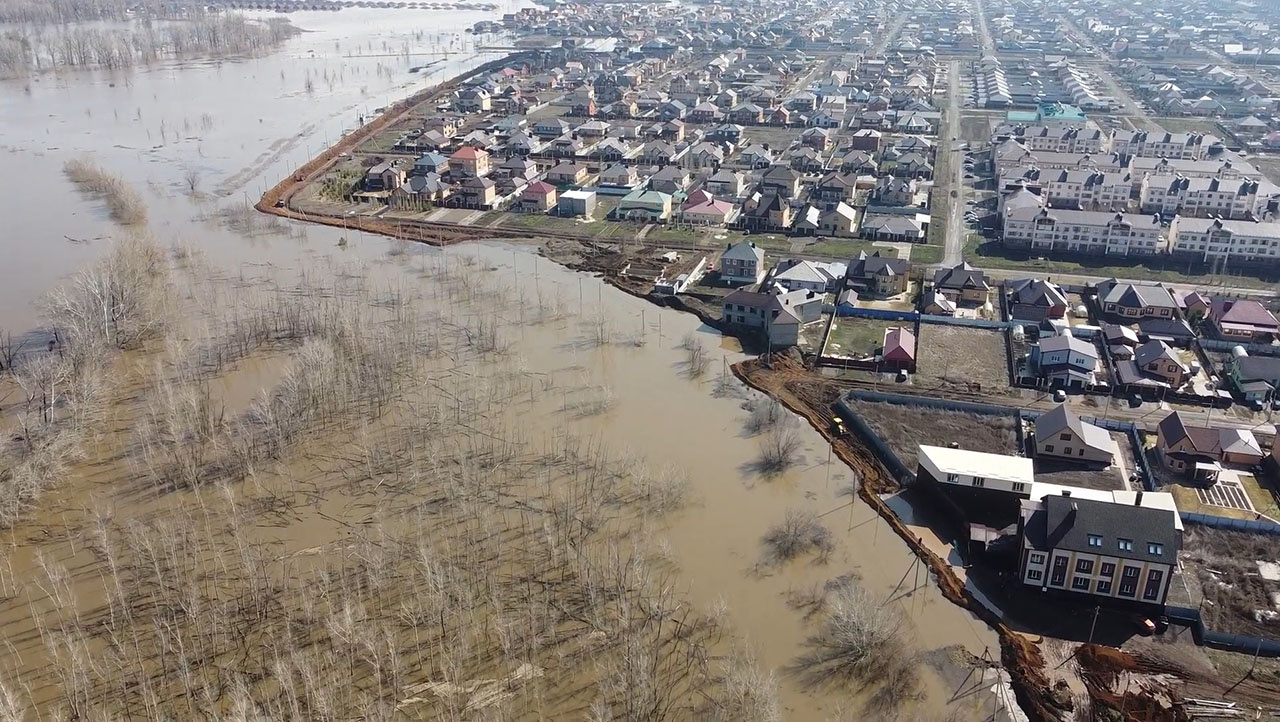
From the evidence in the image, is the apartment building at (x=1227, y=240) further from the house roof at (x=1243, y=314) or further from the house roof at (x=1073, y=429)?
the house roof at (x=1073, y=429)

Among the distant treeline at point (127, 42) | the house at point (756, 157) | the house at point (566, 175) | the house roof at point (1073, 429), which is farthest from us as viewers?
the distant treeline at point (127, 42)

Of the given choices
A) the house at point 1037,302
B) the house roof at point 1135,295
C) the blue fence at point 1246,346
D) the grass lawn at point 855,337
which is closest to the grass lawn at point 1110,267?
the house roof at point 1135,295

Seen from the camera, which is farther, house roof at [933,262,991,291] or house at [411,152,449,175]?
house at [411,152,449,175]

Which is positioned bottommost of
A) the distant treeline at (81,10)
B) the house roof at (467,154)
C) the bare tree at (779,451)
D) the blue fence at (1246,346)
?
the bare tree at (779,451)

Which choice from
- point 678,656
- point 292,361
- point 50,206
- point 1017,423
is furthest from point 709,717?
point 50,206

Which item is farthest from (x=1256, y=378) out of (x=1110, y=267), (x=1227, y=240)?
(x=1227, y=240)

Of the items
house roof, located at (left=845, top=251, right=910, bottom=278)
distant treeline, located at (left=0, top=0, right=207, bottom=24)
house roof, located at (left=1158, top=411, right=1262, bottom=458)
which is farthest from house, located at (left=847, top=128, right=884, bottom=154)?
distant treeline, located at (left=0, top=0, right=207, bottom=24)

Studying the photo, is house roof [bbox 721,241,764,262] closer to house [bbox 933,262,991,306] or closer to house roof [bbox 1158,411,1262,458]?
house [bbox 933,262,991,306]

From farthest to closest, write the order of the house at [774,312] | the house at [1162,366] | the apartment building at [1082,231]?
1. the apartment building at [1082,231]
2. the house at [774,312]
3. the house at [1162,366]
